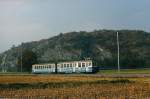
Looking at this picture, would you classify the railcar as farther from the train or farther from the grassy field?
the grassy field

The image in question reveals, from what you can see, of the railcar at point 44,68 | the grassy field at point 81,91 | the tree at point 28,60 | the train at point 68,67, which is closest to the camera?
the grassy field at point 81,91

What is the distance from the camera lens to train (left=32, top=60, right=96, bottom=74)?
8725 cm

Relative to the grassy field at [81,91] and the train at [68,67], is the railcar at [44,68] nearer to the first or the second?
the train at [68,67]

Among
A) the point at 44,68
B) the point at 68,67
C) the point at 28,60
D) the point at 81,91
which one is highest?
the point at 28,60

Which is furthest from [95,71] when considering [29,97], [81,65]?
[29,97]

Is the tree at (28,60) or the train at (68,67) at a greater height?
the tree at (28,60)

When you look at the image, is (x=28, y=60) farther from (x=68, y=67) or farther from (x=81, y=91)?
(x=81, y=91)

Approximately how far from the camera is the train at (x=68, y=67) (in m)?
87.2

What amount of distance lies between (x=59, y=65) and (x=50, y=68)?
13.1 feet

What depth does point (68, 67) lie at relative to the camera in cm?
9238

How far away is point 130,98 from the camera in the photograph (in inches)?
995

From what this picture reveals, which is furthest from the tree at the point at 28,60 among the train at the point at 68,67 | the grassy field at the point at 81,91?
the grassy field at the point at 81,91

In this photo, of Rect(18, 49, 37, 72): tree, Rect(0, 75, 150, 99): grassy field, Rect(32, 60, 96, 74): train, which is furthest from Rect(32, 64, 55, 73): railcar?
Rect(0, 75, 150, 99): grassy field

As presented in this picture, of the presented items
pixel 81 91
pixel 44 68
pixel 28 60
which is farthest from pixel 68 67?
pixel 81 91
